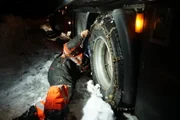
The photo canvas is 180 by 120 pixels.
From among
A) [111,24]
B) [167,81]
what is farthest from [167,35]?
[111,24]

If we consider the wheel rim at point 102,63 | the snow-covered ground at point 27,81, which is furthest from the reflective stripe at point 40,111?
the wheel rim at point 102,63

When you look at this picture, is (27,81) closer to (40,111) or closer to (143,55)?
(40,111)

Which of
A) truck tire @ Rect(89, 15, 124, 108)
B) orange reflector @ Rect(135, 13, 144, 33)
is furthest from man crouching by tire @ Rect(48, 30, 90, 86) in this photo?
orange reflector @ Rect(135, 13, 144, 33)

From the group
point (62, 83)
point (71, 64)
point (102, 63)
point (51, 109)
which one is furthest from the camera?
point (71, 64)

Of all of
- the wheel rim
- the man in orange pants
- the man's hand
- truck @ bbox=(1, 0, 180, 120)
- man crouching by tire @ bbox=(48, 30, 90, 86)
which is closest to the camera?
truck @ bbox=(1, 0, 180, 120)

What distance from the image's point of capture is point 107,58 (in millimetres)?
4184

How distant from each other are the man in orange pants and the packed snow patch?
19.5 inches

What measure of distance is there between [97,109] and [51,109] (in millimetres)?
932

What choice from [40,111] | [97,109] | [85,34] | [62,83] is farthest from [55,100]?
[85,34]

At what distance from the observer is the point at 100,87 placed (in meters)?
3.95

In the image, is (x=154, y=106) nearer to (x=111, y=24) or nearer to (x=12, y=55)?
(x=111, y=24)

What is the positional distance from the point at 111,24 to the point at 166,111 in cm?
169

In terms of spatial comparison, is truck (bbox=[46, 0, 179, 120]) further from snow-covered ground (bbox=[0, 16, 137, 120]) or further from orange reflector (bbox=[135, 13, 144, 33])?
snow-covered ground (bbox=[0, 16, 137, 120])

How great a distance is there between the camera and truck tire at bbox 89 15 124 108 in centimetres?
295
